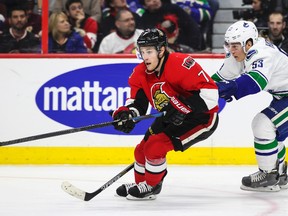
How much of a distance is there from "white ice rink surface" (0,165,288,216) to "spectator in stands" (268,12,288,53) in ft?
3.65

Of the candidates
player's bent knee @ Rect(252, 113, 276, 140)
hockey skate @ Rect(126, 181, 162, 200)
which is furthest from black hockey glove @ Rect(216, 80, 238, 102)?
hockey skate @ Rect(126, 181, 162, 200)

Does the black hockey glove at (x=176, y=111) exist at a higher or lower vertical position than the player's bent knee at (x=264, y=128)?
higher

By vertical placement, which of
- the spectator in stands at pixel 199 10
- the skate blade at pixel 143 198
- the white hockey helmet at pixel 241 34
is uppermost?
the white hockey helmet at pixel 241 34

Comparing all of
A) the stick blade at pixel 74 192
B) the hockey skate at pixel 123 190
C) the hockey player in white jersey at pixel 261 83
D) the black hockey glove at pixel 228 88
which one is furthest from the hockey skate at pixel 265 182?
the stick blade at pixel 74 192

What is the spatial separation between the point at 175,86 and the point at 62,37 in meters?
2.21

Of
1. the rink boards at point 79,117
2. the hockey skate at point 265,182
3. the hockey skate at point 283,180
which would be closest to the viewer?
the hockey skate at point 265,182

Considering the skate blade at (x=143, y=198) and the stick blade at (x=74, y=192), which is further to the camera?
the skate blade at (x=143, y=198)

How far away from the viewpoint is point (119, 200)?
4.76 metres

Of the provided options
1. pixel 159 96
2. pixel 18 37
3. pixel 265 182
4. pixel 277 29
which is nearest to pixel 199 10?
pixel 277 29

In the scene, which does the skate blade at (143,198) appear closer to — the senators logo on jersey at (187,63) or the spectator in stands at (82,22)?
the senators logo on jersey at (187,63)

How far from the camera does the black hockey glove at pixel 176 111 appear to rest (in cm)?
452

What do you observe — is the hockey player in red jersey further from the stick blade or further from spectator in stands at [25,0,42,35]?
spectator in stands at [25,0,42,35]

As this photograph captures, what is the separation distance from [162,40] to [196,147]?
2022mm

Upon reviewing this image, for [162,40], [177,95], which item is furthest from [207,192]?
[162,40]
